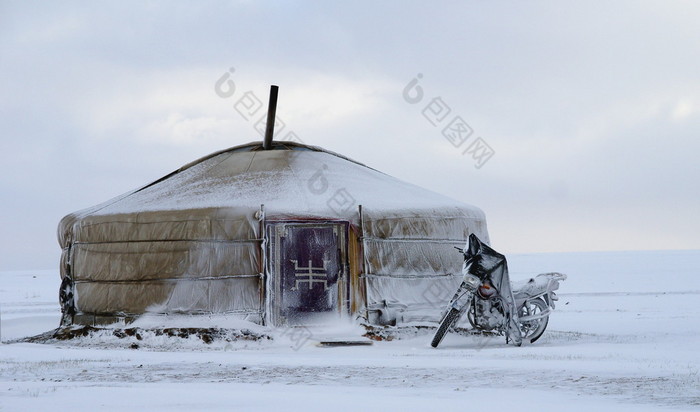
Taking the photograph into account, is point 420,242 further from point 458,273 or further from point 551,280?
point 551,280

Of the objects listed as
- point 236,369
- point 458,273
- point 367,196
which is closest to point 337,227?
point 367,196

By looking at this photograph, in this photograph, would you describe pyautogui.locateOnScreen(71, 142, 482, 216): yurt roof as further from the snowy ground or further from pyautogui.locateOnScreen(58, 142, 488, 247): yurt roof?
the snowy ground

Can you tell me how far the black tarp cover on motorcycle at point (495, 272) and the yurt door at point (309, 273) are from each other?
1.51 metres

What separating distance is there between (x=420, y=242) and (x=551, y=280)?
58.2 inches

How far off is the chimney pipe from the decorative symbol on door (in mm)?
2002

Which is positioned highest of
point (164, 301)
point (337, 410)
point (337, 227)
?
point (337, 227)

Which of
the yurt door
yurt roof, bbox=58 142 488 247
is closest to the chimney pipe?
yurt roof, bbox=58 142 488 247

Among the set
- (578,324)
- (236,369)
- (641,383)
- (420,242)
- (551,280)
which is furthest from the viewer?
(578,324)

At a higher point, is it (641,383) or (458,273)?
(458,273)

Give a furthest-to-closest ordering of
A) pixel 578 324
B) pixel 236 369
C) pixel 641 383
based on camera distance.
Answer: pixel 578 324, pixel 236 369, pixel 641 383

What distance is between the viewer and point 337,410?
4.82m

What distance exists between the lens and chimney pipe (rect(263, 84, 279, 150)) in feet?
34.6

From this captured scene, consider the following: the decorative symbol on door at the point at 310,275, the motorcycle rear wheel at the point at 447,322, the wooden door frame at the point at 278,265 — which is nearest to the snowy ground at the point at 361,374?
the motorcycle rear wheel at the point at 447,322

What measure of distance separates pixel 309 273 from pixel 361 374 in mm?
3057
